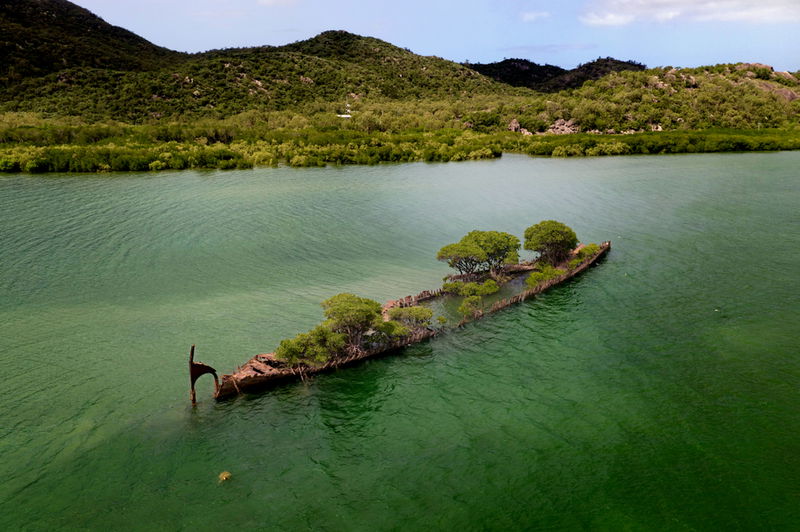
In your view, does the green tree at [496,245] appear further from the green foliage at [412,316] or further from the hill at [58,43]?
the hill at [58,43]

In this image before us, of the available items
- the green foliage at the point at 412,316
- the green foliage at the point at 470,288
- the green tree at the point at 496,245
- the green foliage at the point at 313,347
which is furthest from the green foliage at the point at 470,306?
the green foliage at the point at 313,347

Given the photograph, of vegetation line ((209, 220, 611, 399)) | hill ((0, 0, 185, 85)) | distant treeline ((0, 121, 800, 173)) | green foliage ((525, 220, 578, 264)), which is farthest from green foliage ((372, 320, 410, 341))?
hill ((0, 0, 185, 85))

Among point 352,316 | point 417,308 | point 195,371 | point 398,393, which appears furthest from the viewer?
point 417,308

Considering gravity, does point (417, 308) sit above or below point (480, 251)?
below

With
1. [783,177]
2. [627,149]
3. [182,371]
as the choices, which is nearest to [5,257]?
[182,371]

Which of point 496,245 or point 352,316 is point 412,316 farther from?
point 496,245

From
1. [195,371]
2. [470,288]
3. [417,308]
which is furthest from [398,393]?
[470,288]
